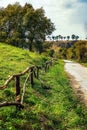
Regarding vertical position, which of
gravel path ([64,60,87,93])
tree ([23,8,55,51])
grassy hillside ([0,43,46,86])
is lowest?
gravel path ([64,60,87,93])

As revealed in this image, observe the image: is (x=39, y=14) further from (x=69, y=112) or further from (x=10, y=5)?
(x=69, y=112)

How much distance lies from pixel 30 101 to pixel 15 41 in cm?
7608

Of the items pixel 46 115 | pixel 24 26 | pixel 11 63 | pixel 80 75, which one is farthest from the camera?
pixel 24 26

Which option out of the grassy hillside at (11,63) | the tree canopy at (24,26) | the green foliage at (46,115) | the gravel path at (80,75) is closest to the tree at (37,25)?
the tree canopy at (24,26)

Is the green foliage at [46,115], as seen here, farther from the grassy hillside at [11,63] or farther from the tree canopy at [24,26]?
the tree canopy at [24,26]

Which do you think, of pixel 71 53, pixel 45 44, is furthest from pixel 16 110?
pixel 71 53

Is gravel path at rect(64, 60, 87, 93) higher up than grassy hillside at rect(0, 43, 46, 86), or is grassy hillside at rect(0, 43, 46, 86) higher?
grassy hillside at rect(0, 43, 46, 86)

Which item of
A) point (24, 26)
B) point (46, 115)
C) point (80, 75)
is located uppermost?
point (24, 26)

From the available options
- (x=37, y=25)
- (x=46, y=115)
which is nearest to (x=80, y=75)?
(x=46, y=115)

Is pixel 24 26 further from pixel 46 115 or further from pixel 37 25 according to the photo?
pixel 46 115

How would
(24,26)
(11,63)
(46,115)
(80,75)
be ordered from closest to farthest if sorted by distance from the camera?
(46,115) → (11,63) → (80,75) → (24,26)

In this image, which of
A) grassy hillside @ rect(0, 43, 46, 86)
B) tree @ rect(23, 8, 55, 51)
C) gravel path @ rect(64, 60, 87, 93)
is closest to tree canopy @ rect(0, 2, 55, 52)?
tree @ rect(23, 8, 55, 51)

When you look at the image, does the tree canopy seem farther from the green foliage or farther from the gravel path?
the green foliage

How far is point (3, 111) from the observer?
1408cm
